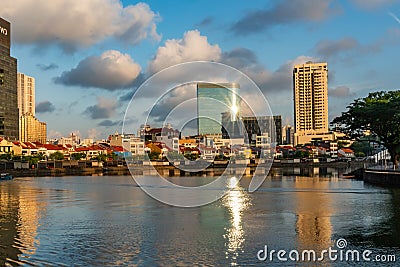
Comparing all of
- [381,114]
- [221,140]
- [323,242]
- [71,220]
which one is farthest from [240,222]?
[221,140]

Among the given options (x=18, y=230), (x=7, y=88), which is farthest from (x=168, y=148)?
(x=18, y=230)

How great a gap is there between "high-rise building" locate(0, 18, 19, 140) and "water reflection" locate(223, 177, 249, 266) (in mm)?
97478

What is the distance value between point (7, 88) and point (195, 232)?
111542 millimetres

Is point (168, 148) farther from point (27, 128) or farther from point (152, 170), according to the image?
point (27, 128)

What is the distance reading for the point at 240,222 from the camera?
22.0 meters

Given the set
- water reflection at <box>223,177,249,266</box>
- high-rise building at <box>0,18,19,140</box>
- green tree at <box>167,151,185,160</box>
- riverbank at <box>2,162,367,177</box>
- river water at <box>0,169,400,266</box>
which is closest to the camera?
river water at <box>0,169,400,266</box>

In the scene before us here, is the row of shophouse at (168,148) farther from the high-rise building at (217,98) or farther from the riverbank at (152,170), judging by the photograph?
the high-rise building at (217,98)

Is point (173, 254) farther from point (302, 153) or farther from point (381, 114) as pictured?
point (302, 153)

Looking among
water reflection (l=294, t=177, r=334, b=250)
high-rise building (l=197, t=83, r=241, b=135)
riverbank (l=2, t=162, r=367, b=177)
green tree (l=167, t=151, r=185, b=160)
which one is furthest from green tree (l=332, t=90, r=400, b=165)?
green tree (l=167, t=151, r=185, b=160)

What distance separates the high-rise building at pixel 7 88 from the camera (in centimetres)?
A: 11911

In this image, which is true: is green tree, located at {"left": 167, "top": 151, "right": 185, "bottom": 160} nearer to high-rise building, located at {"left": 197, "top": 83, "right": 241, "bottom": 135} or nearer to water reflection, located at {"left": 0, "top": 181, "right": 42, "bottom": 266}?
high-rise building, located at {"left": 197, "top": 83, "right": 241, "bottom": 135}

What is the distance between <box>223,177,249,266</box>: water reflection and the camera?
15.8m

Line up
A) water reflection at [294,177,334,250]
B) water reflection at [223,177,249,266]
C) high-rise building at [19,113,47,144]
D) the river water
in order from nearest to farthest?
1. the river water
2. water reflection at [223,177,249,266]
3. water reflection at [294,177,334,250]
4. high-rise building at [19,113,47,144]

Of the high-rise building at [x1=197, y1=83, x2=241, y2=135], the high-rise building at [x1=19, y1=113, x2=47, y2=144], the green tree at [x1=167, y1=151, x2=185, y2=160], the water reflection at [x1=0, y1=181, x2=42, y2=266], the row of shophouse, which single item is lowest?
the water reflection at [x1=0, y1=181, x2=42, y2=266]
